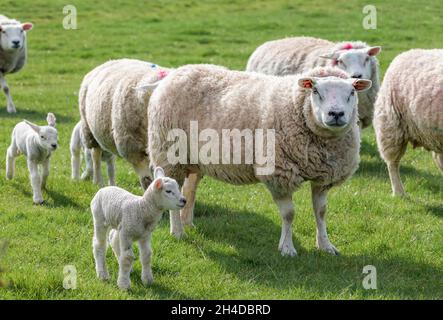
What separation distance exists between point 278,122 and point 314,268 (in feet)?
4.21

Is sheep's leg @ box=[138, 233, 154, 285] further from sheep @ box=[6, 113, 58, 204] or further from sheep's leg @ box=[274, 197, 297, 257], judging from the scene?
sheep @ box=[6, 113, 58, 204]

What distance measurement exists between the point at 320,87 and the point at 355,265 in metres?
1.52


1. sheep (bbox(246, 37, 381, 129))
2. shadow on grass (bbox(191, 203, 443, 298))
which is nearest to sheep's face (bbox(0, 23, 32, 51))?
sheep (bbox(246, 37, 381, 129))

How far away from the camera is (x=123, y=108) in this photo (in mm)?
7691

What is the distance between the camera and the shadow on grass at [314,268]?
593 centimetres

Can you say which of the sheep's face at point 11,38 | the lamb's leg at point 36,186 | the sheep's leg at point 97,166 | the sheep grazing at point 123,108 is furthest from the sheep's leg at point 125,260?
the sheep's face at point 11,38

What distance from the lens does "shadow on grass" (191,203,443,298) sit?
5.93 meters

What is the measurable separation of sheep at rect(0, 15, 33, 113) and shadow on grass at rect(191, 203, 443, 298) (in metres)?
7.49

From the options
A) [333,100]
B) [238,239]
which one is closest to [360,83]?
[333,100]

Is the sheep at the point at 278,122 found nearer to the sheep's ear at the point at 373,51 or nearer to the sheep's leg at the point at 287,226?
the sheep's leg at the point at 287,226

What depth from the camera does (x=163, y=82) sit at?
7281 millimetres

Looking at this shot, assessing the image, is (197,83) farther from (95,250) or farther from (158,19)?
(158,19)

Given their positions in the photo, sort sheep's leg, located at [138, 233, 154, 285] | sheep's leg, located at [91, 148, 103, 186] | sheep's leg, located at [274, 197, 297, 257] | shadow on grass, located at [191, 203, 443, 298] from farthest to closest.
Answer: sheep's leg, located at [91, 148, 103, 186] < sheep's leg, located at [274, 197, 297, 257] < shadow on grass, located at [191, 203, 443, 298] < sheep's leg, located at [138, 233, 154, 285]

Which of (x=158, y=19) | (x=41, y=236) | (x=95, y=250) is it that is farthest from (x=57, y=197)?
(x=158, y=19)
